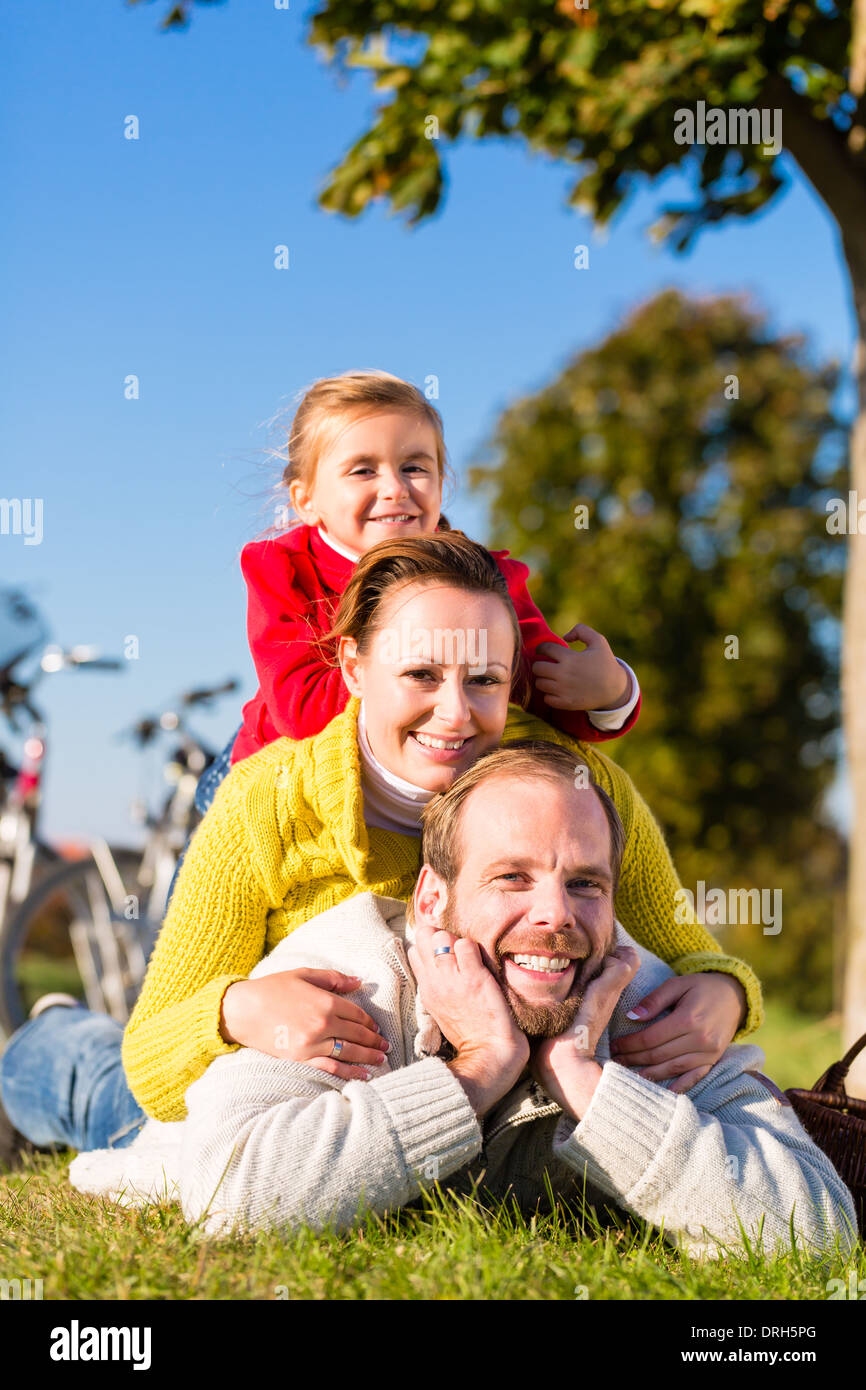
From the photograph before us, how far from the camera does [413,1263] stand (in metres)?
2.14

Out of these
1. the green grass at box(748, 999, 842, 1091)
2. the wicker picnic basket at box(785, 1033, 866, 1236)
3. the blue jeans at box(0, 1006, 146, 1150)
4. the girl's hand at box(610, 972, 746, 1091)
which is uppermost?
the girl's hand at box(610, 972, 746, 1091)

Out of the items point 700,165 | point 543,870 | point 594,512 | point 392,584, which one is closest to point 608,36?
point 700,165

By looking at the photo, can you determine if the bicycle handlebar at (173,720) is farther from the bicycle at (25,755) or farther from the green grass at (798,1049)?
the green grass at (798,1049)

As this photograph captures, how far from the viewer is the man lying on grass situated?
229cm

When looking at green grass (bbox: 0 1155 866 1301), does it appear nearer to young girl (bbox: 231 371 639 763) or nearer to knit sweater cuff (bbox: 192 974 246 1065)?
knit sweater cuff (bbox: 192 974 246 1065)

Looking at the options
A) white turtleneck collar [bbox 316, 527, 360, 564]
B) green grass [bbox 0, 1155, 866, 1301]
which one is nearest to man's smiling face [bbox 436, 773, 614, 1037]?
green grass [bbox 0, 1155, 866, 1301]

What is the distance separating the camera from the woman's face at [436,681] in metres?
2.64

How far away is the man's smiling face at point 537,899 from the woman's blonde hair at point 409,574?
49 centimetres

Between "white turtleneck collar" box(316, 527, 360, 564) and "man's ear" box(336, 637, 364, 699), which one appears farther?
"white turtleneck collar" box(316, 527, 360, 564)

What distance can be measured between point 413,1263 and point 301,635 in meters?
1.54

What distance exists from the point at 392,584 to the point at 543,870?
722mm

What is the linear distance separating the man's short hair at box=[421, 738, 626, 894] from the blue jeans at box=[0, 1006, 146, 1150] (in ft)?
6.25

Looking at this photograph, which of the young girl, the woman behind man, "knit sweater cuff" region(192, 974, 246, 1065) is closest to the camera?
"knit sweater cuff" region(192, 974, 246, 1065)

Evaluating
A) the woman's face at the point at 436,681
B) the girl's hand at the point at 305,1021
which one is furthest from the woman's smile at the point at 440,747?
the girl's hand at the point at 305,1021
